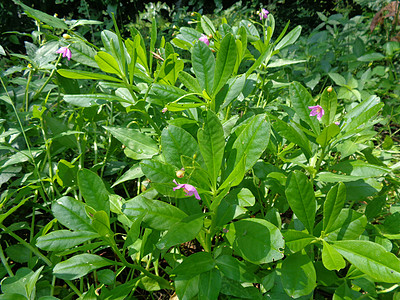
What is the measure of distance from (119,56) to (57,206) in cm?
35

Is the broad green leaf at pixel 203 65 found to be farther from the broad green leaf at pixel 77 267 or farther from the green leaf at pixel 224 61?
the broad green leaf at pixel 77 267

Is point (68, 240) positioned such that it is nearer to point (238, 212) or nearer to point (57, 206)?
point (57, 206)

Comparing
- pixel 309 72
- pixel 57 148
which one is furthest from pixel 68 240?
pixel 309 72

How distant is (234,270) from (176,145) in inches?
10.1

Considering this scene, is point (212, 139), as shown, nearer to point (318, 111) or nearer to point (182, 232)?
point (182, 232)

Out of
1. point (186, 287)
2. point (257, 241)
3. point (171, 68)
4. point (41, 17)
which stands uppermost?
point (41, 17)

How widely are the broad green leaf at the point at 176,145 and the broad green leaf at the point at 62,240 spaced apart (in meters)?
0.22

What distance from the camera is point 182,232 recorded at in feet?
1.61

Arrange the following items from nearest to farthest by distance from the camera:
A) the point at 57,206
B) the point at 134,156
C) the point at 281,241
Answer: the point at 281,241
the point at 57,206
the point at 134,156

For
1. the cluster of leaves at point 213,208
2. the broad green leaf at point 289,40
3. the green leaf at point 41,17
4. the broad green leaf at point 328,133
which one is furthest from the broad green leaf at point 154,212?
the broad green leaf at point 289,40

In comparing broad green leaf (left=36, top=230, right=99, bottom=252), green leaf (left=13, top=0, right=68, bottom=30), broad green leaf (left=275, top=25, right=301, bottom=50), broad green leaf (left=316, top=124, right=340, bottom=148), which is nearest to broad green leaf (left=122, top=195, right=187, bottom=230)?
broad green leaf (left=36, top=230, right=99, bottom=252)

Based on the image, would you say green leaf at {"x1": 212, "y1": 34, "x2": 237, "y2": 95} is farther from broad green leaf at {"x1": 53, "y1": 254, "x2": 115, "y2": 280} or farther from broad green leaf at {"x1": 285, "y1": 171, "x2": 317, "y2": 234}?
broad green leaf at {"x1": 53, "y1": 254, "x2": 115, "y2": 280}

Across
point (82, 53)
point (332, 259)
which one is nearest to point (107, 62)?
point (82, 53)

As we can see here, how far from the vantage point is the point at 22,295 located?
1.85ft
